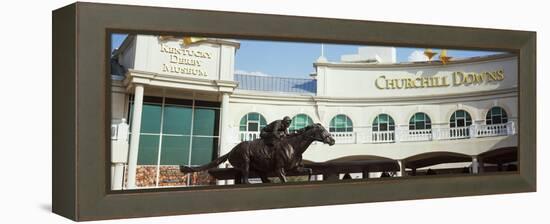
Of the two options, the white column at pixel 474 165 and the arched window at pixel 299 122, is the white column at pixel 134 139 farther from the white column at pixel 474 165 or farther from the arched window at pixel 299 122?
the white column at pixel 474 165

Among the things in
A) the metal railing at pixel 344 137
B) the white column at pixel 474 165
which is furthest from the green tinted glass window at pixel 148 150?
the white column at pixel 474 165

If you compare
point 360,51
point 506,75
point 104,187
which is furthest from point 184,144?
point 506,75

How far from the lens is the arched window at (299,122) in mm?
10953

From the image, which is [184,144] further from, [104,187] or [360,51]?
[360,51]

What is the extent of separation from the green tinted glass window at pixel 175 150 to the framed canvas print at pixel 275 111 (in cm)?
1

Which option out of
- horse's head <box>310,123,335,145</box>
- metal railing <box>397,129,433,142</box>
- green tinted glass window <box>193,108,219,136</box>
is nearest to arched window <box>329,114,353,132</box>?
horse's head <box>310,123,335,145</box>

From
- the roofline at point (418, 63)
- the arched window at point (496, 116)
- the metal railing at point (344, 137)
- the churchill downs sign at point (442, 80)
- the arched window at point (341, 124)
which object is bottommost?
the metal railing at point (344, 137)

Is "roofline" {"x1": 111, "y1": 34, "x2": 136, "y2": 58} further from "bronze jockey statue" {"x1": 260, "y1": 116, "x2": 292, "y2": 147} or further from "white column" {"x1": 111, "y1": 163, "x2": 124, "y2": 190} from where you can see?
"bronze jockey statue" {"x1": 260, "y1": 116, "x2": 292, "y2": 147}

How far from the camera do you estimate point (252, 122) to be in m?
10.7

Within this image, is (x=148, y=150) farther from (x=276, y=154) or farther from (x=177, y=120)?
(x=276, y=154)

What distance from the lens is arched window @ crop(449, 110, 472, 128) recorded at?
39.7 ft

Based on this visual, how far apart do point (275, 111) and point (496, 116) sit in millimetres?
3536

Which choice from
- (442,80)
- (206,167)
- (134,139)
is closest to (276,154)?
(206,167)

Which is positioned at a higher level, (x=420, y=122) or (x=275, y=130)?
(x=420, y=122)
